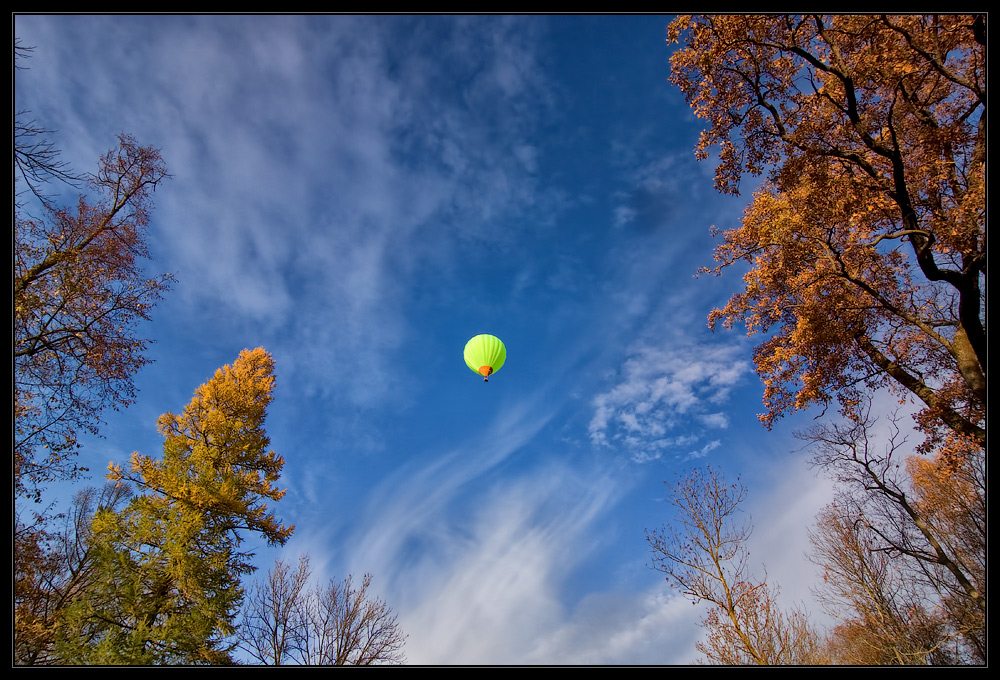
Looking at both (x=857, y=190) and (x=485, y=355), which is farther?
(x=485, y=355)

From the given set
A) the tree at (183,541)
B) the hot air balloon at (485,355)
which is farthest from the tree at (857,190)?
the tree at (183,541)

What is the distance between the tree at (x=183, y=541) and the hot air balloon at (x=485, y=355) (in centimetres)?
790

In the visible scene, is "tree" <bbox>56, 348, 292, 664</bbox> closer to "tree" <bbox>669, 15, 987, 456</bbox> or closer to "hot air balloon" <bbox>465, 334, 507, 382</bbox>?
"hot air balloon" <bbox>465, 334, 507, 382</bbox>

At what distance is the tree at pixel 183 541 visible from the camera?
1182cm

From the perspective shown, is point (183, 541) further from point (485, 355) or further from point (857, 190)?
point (857, 190)

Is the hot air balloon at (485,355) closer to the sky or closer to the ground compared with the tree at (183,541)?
closer to the sky

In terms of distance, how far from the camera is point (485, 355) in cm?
1753

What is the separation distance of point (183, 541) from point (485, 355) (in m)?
11.1

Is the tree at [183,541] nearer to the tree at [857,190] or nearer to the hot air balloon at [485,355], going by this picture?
the hot air balloon at [485,355]

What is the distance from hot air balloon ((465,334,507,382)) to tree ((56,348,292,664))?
25.9 ft

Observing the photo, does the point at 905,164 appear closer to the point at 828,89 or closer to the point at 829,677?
the point at 828,89

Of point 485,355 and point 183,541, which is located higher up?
point 485,355

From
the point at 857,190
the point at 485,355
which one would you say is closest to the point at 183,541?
the point at 485,355

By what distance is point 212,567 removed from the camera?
13.3 metres
